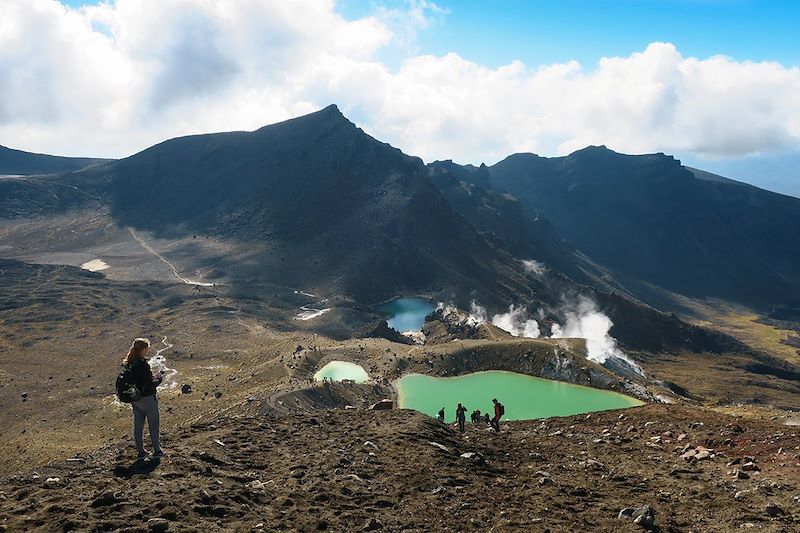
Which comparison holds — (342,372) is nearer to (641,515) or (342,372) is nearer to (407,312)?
(641,515)

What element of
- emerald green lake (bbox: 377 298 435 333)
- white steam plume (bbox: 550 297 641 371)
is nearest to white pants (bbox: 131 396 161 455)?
emerald green lake (bbox: 377 298 435 333)

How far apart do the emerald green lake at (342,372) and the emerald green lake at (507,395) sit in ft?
21.2

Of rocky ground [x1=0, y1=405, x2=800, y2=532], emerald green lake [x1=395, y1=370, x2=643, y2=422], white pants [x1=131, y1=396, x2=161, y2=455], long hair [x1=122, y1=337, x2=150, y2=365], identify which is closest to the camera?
rocky ground [x1=0, y1=405, x2=800, y2=532]

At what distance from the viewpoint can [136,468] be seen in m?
15.4

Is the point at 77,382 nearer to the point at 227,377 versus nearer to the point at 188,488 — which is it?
the point at 227,377

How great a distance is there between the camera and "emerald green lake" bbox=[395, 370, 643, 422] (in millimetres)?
54188

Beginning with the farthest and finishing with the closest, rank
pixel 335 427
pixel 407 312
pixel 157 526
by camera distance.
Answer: pixel 407 312 < pixel 335 427 < pixel 157 526

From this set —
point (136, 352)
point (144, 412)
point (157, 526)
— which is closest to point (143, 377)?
point (136, 352)

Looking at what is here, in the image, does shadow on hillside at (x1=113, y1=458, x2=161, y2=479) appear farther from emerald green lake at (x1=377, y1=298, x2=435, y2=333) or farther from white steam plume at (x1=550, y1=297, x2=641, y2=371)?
white steam plume at (x1=550, y1=297, x2=641, y2=371)

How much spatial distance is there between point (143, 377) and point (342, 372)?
57.6 meters

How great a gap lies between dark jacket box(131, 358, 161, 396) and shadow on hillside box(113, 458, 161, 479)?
79.3 inches

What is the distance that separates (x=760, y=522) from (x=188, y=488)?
1501 centimetres

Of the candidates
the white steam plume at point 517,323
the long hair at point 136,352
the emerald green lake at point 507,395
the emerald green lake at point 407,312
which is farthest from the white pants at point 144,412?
the emerald green lake at point 407,312

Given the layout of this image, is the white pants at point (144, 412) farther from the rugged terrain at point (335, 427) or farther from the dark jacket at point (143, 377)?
the rugged terrain at point (335, 427)
